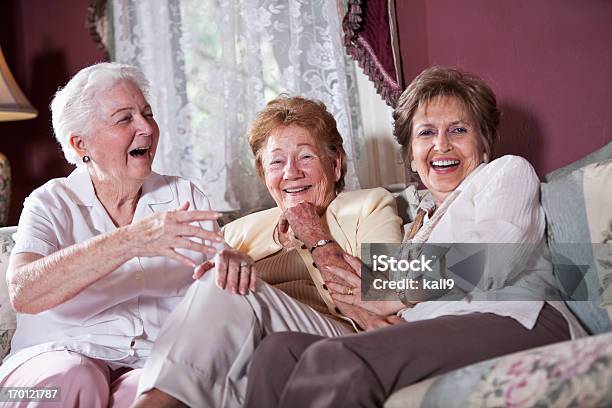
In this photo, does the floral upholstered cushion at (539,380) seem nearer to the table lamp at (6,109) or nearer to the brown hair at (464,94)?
the brown hair at (464,94)

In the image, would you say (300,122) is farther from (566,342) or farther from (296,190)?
(566,342)

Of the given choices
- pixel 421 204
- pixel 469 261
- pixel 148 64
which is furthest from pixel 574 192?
pixel 148 64

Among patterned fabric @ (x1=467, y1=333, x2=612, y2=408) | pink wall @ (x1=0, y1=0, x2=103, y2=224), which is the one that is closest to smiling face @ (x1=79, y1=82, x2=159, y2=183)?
patterned fabric @ (x1=467, y1=333, x2=612, y2=408)

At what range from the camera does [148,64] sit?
3.18 metres

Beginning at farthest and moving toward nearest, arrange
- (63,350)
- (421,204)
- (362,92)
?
(362,92), (421,204), (63,350)

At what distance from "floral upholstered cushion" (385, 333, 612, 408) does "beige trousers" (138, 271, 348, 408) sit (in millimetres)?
476

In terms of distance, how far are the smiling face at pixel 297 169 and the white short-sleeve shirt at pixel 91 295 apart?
32 cm

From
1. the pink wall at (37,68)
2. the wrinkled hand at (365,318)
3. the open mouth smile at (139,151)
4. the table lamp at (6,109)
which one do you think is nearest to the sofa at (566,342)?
the wrinkled hand at (365,318)

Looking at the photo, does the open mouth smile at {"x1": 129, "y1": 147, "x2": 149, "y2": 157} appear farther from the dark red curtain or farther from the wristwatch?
the dark red curtain

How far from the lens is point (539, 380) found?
1221 millimetres

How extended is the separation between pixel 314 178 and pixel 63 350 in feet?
2.84

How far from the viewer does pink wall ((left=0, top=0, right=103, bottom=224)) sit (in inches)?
145

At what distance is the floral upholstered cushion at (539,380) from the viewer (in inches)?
46.4

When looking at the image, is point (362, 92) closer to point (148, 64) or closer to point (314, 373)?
point (148, 64)
